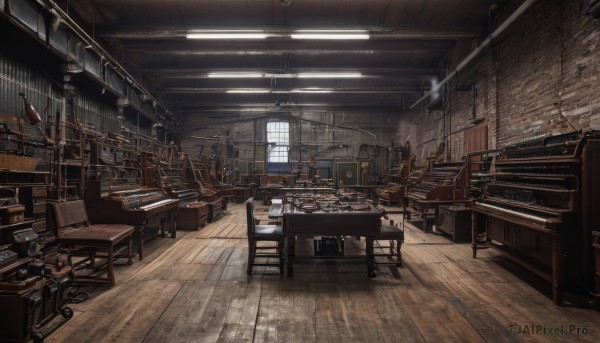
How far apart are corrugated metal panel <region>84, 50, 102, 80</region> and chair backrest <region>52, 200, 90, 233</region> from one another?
4.09m

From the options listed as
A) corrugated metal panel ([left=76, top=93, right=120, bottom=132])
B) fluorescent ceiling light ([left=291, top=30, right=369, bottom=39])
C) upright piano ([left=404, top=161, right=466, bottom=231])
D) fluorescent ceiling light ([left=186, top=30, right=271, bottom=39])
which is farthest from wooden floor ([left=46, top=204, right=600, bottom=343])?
fluorescent ceiling light ([left=291, top=30, right=369, bottom=39])

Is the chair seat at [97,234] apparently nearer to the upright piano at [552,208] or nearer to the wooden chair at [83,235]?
the wooden chair at [83,235]

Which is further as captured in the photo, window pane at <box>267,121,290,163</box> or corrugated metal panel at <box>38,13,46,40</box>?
window pane at <box>267,121,290,163</box>

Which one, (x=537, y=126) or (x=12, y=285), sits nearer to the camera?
(x=12, y=285)

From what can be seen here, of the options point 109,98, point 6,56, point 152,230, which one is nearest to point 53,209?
point 152,230

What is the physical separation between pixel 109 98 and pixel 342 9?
6.62 meters

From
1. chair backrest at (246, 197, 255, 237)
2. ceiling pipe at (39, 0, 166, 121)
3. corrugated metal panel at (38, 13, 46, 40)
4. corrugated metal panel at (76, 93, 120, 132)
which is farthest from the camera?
corrugated metal panel at (76, 93, 120, 132)

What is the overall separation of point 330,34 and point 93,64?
210 inches

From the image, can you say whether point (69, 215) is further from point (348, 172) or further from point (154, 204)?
point (348, 172)

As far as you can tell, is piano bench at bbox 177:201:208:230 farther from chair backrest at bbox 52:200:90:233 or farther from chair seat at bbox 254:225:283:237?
chair seat at bbox 254:225:283:237

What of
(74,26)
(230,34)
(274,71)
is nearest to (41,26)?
(74,26)

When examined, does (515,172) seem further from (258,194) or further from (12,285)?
(258,194)

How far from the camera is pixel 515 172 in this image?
377 centimetres

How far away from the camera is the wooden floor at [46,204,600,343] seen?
229cm
